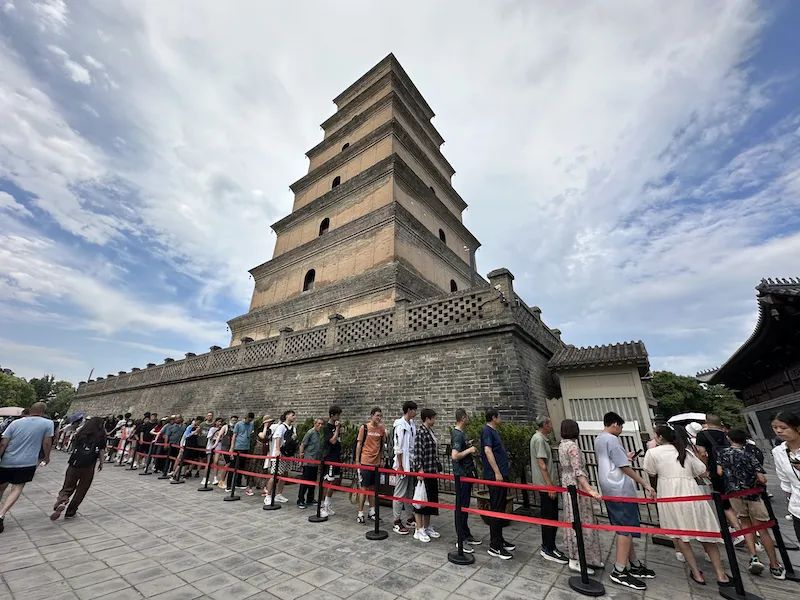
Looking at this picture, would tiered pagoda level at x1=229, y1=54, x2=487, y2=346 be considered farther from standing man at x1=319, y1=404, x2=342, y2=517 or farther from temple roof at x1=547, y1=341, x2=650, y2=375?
standing man at x1=319, y1=404, x2=342, y2=517

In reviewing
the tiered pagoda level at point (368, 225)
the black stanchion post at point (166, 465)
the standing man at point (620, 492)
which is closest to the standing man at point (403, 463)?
the standing man at point (620, 492)

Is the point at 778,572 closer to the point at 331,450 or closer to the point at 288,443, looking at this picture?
the point at 331,450

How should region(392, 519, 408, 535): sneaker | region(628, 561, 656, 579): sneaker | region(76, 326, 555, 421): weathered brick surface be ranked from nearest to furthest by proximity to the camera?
region(628, 561, 656, 579): sneaker
region(392, 519, 408, 535): sneaker
region(76, 326, 555, 421): weathered brick surface

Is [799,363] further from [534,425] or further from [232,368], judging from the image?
[232,368]

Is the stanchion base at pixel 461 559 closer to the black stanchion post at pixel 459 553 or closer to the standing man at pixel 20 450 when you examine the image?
the black stanchion post at pixel 459 553

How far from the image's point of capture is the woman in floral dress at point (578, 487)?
11.8 feet

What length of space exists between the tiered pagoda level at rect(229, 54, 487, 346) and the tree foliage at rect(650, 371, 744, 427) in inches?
982

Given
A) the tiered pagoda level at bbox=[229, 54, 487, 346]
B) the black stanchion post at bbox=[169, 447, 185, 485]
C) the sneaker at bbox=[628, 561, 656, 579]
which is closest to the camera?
the sneaker at bbox=[628, 561, 656, 579]

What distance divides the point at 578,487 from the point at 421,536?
2.08 meters

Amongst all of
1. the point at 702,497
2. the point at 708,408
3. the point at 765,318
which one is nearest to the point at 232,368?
the point at 702,497

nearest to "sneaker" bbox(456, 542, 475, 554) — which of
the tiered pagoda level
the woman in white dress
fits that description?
the woman in white dress

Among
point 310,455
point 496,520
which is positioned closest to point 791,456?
point 496,520

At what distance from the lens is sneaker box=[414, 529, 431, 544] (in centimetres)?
434

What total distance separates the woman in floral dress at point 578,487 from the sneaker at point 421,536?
1675 mm
